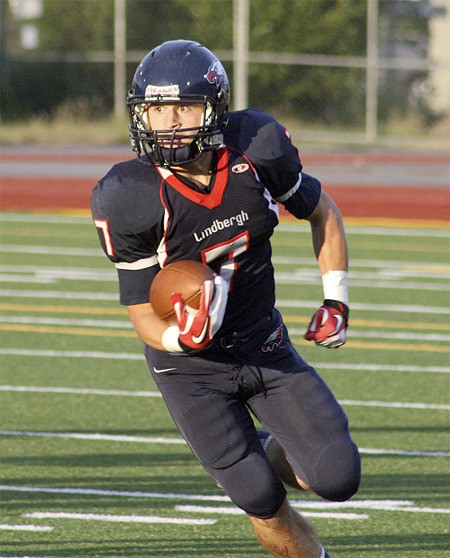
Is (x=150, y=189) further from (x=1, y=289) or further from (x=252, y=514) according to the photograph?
(x=1, y=289)

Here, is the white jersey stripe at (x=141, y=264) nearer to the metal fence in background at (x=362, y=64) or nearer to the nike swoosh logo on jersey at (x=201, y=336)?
the nike swoosh logo on jersey at (x=201, y=336)

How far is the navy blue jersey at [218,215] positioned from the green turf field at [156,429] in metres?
1.13

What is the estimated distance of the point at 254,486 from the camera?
374 centimetres

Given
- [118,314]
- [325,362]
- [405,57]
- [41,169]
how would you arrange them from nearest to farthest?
[325,362], [118,314], [41,169], [405,57]

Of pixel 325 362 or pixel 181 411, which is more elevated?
pixel 181 411

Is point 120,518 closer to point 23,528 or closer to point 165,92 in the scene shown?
point 23,528

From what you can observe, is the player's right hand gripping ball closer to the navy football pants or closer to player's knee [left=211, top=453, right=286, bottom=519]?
the navy football pants

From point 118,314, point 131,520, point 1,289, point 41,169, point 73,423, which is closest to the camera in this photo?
point 131,520

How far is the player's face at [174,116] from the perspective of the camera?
383cm

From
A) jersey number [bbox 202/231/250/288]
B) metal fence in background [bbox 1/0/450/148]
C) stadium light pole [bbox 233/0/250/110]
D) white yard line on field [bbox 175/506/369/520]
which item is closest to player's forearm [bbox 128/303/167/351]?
jersey number [bbox 202/231/250/288]

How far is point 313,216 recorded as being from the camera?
416 centimetres

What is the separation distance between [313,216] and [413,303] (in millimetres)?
5838

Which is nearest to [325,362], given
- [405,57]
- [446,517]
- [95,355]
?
[95,355]

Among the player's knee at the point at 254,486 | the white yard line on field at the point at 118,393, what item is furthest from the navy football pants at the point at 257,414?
the white yard line on field at the point at 118,393
